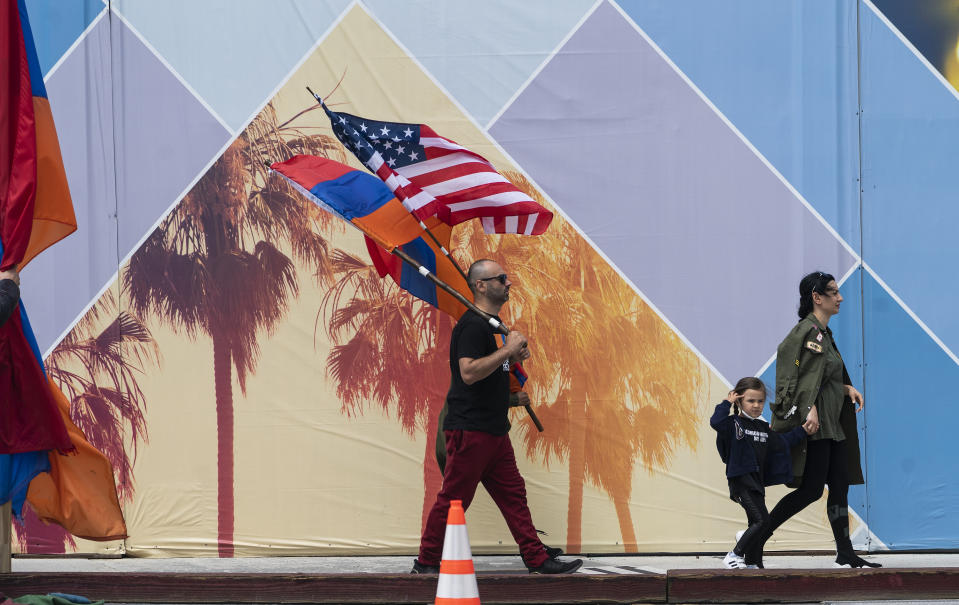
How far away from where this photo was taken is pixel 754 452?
21.7 ft

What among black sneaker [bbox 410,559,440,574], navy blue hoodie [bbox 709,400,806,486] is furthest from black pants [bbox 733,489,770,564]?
black sneaker [bbox 410,559,440,574]

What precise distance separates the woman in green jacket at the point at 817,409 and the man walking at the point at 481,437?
149 cm

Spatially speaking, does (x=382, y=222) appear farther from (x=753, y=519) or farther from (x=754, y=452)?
(x=753, y=519)

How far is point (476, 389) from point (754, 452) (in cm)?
175

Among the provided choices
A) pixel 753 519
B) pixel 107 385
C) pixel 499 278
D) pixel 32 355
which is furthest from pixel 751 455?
pixel 107 385

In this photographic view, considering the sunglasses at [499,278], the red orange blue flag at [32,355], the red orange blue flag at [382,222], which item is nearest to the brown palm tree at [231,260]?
the red orange blue flag at [382,222]

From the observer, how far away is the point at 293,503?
7719 millimetres

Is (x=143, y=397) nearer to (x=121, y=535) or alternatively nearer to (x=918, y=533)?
(x=121, y=535)

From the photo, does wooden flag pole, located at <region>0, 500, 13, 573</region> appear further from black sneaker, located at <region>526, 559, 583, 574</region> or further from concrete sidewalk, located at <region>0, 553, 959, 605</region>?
black sneaker, located at <region>526, 559, 583, 574</region>

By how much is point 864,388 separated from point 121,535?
492 cm

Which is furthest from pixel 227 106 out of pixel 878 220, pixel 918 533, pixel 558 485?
pixel 918 533

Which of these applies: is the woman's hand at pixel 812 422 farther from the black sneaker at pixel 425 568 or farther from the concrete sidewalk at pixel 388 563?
the black sneaker at pixel 425 568

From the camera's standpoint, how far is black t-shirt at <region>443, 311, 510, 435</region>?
6258 millimetres

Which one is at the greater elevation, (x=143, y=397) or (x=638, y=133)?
(x=638, y=133)
